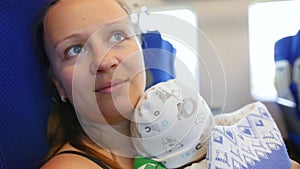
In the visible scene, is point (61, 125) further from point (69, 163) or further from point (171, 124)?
point (171, 124)

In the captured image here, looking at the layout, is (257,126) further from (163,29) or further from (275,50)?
(275,50)

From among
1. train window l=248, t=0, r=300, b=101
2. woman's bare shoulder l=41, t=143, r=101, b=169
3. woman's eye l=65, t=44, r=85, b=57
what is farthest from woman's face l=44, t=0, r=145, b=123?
train window l=248, t=0, r=300, b=101

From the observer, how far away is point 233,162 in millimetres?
846

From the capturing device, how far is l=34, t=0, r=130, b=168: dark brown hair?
967 millimetres

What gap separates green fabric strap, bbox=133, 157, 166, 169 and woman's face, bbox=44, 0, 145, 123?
0.11 m

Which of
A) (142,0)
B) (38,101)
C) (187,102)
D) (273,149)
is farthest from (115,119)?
(142,0)

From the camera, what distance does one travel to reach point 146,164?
Answer: 0.90 meters

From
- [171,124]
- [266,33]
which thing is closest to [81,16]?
[171,124]

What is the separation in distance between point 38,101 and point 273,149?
2.10 ft

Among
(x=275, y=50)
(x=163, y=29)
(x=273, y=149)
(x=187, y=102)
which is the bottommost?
(x=275, y=50)

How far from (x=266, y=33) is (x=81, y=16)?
134 centimetres

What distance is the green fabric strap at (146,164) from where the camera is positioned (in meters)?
0.90

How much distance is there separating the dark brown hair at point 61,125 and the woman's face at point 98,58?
7 centimetres

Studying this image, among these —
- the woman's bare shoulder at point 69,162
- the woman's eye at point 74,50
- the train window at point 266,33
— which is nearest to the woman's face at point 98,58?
the woman's eye at point 74,50
